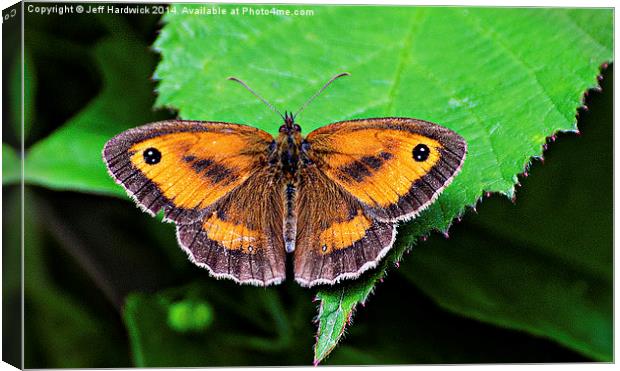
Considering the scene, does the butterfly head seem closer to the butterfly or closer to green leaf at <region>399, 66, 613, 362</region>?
the butterfly

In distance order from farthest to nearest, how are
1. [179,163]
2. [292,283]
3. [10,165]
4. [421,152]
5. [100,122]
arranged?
[100,122] → [292,283] → [10,165] → [179,163] → [421,152]

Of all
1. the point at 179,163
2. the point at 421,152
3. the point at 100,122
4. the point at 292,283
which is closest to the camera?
the point at 421,152

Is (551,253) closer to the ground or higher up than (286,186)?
closer to the ground

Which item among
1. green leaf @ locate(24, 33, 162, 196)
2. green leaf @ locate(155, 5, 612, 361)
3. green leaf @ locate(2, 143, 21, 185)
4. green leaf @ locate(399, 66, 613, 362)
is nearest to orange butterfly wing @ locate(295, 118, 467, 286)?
green leaf @ locate(155, 5, 612, 361)

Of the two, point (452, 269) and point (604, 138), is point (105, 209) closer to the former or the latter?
point (452, 269)

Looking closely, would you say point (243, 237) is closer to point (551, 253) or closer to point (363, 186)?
point (363, 186)

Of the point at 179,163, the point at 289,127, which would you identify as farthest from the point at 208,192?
the point at 289,127

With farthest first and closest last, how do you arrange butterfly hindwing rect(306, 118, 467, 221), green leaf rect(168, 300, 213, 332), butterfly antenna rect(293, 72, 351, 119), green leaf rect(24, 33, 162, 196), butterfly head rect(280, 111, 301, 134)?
green leaf rect(168, 300, 213, 332) < green leaf rect(24, 33, 162, 196) < butterfly antenna rect(293, 72, 351, 119) < butterfly head rect(280, 111, 301, 134) < butterfly hindwing rect(306, 118, 467, 221)

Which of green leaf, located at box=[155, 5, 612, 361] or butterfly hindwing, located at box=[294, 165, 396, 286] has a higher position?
green leaf, located at box=[155, 5, 612, 361]

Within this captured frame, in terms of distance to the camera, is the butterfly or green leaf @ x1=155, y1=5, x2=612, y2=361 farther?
green leaf @ x1=155, y1=5, x2=612, y2=361

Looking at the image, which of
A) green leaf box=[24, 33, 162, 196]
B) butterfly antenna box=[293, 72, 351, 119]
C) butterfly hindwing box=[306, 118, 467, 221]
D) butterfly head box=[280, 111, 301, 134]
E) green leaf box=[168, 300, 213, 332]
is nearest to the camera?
butterfly hindwing box=[306, 118, 467, 221]
